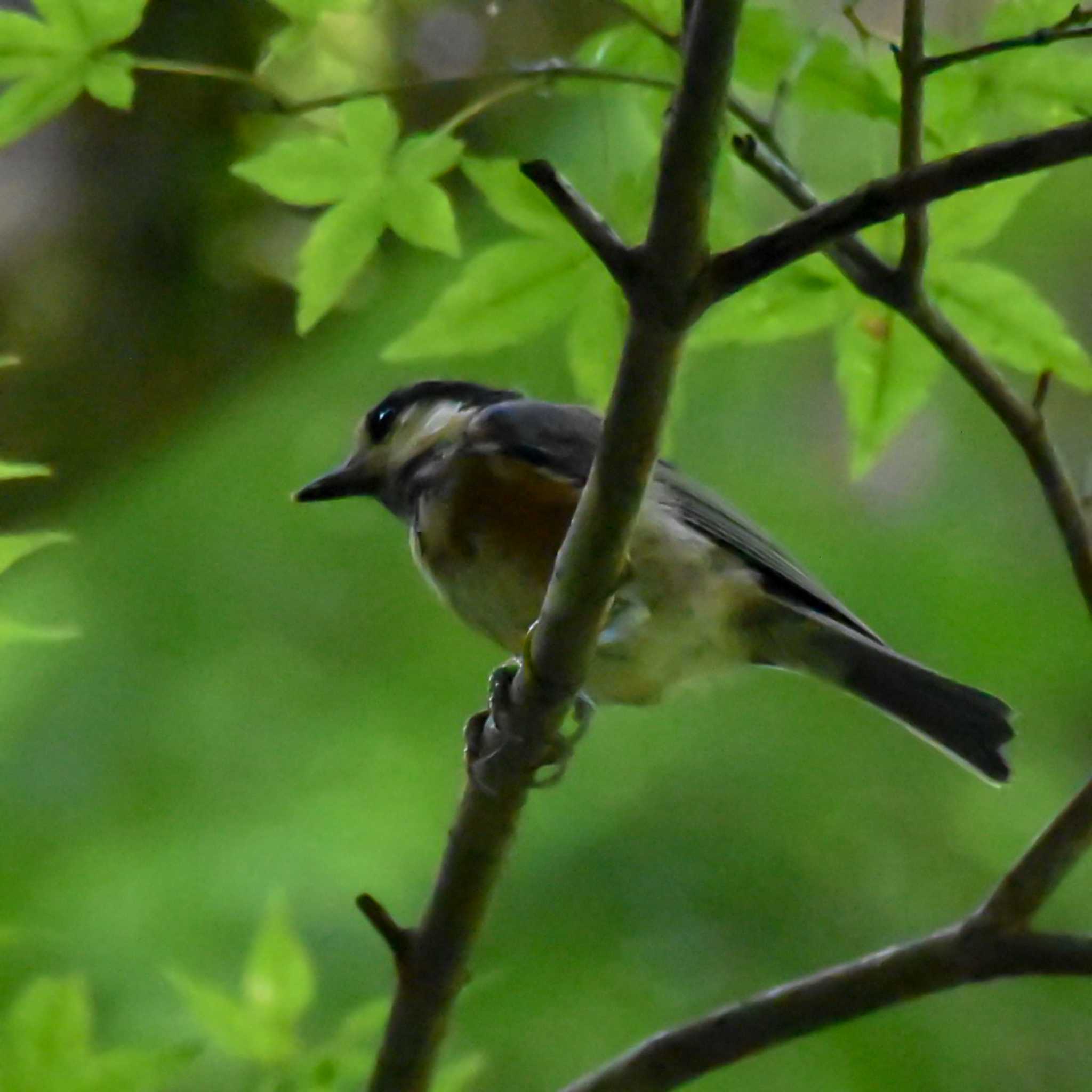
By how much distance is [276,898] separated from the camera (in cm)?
118

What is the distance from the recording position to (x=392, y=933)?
919mm

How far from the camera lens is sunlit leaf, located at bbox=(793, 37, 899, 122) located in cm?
85

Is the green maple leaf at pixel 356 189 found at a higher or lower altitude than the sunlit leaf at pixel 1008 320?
lower

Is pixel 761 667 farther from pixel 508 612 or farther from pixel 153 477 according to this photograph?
pixel 153 477

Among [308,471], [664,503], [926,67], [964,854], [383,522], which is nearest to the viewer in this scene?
[926,67]

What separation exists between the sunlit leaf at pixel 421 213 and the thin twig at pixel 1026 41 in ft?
0.90

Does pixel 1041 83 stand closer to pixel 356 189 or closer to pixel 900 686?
pixel 356 189

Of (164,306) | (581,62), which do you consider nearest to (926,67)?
(581,62)

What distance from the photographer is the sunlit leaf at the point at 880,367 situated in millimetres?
968

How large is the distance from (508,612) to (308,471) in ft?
2.24

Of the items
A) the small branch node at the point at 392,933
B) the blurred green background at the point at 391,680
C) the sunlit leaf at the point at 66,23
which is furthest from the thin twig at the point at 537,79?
the blurred green background at the point at 391,680

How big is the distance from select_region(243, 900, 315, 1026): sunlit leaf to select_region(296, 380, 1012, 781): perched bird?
0.29m

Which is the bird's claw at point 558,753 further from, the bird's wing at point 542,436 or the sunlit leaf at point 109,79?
the sunlit leaf at point 109,79

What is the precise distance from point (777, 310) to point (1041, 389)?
16cm
